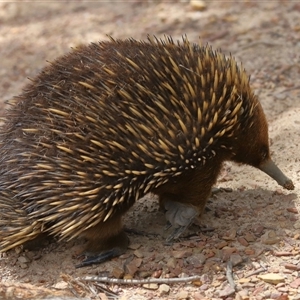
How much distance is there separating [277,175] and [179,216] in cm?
79

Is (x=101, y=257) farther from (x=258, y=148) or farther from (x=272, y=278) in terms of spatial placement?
(x=258, y=148)

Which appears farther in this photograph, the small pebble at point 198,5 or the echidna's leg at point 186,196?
the small pebble at point 198,5

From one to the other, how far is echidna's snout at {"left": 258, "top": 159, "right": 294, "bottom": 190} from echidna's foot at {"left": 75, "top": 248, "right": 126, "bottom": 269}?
1.18 meters

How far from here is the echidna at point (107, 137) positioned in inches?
141

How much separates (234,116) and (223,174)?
1.14 meters

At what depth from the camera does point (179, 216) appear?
13.3 feet

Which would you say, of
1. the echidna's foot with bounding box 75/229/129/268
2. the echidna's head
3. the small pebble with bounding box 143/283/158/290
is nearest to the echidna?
the echidna's foot with bounding box 75/229/129/268

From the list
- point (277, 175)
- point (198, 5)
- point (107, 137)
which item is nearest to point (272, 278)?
point (277, 175)

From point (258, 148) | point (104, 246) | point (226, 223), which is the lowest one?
point (226, 223)

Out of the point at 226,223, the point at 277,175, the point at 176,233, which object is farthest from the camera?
the point at 277,175

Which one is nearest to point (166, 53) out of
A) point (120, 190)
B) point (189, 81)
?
point (189, 81)

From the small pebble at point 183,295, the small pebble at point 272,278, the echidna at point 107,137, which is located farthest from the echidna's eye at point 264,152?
the small pebble at point 183,295

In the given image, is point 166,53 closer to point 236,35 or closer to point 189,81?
point 189,81

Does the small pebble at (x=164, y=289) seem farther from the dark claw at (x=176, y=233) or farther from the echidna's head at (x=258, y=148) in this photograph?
the echidna's head at (x=258, y=148)
